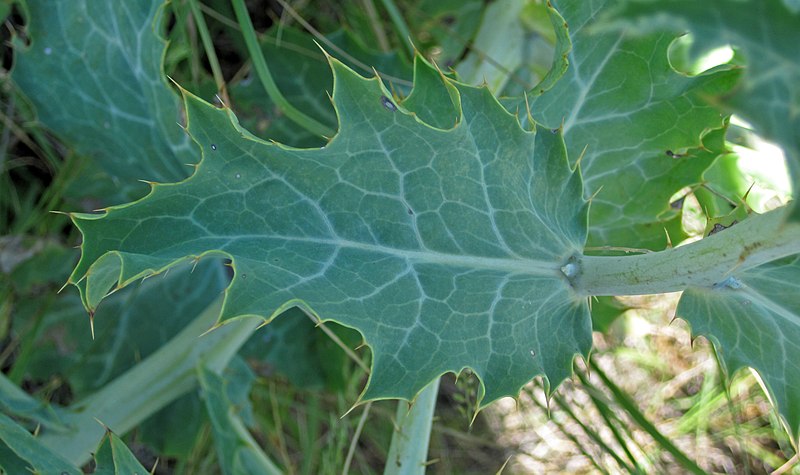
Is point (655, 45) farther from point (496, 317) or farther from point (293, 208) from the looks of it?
point (293, 208)

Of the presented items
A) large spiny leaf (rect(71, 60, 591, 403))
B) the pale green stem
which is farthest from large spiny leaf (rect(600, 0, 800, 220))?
the pale green stem

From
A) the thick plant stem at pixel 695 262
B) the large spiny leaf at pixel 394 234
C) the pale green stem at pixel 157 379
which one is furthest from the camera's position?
the pale green stem at pixel 157 379

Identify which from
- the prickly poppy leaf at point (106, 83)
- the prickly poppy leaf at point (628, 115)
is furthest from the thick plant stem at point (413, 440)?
the prickly poppy leaf at point (106, 83)

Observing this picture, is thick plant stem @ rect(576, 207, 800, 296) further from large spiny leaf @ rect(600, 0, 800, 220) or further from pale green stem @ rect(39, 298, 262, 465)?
pale green stem @ rect(39, 298, 262, 465)

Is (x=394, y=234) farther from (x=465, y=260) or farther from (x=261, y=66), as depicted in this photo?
(x=261, y=66)

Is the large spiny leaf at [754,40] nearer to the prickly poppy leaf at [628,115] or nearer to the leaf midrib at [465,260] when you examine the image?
the leaf midrib at [465,260]

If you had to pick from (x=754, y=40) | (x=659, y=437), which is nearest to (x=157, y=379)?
(x=659, y=437)
